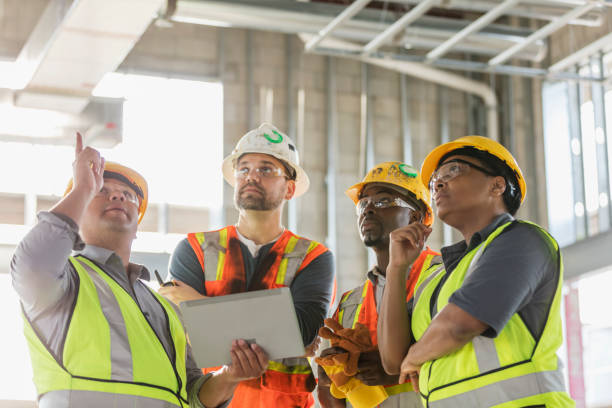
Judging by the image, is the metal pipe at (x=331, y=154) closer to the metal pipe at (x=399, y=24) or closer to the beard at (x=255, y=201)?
the metal pipe at (x=399, y=24)

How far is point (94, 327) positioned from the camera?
334 cm

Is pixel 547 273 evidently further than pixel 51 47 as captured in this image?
No

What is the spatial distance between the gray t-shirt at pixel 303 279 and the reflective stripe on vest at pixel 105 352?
3.30ft

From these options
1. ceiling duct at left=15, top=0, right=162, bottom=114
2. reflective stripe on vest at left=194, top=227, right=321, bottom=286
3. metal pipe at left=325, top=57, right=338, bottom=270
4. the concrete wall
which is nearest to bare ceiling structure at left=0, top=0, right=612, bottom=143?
ceiling duct at left=15, top=0, right=162, bottom=114

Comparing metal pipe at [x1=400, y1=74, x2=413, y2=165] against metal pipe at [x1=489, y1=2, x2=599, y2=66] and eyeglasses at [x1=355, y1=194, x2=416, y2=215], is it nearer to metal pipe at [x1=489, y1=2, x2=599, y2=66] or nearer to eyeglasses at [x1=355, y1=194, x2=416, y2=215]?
metal pipe at [x1=489, y1=2, x2=599, y2=66]

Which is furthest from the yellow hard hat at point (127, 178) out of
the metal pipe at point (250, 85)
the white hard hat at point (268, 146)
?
the metal pipe at point (250, 85)

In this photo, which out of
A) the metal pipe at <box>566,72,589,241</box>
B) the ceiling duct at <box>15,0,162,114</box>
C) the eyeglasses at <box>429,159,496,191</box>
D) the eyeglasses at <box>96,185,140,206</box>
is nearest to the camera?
the eyeglasses at <box>429,159,496,191</box>

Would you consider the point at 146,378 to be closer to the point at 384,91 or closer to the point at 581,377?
the point at 581,377

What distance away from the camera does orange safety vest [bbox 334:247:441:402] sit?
14.7ft

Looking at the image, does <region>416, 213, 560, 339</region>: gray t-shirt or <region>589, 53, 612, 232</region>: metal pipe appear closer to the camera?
<region>416, 213, 560, 339</region>: gray t-shirt

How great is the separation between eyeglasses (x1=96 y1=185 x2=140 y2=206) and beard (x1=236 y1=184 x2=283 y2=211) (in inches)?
37.1

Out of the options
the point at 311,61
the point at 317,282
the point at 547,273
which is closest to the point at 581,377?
the point at 311,61

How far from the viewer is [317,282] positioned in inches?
182

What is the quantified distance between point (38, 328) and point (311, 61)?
31.4 feet
